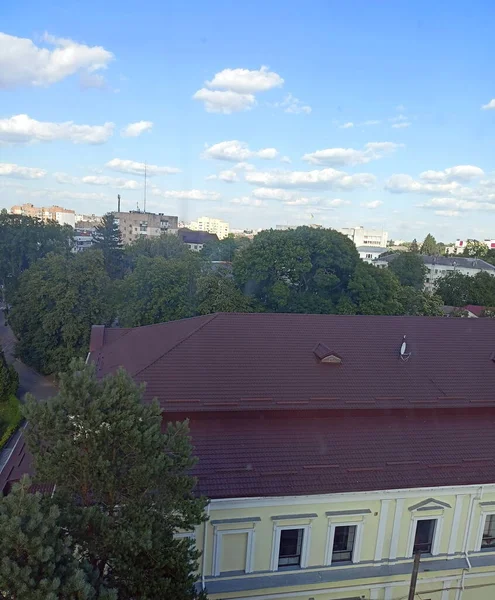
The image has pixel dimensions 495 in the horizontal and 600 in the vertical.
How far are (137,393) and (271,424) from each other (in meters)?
5.69

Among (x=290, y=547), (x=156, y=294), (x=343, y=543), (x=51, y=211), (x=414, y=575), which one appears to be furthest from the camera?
(x=51, y=211)

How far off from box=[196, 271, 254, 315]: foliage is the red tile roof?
16636mm

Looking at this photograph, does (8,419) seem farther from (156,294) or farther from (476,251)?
(476,251)

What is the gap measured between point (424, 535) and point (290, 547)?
3.69 m

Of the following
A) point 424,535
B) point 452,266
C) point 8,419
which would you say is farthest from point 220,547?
point 452,266

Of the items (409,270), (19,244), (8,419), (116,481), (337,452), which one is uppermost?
(409,270)

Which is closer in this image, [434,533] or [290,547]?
[290,547]

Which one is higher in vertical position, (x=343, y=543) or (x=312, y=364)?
(x=312, y=364)

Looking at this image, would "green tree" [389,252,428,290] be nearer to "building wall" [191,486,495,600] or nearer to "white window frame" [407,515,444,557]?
"building wall" [191,486,495,600]

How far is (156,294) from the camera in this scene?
2934 centimetres

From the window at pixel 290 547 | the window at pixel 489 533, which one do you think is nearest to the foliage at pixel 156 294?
the window at pixel 290 547

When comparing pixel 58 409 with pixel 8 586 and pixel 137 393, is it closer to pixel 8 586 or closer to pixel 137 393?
pixel 137 393

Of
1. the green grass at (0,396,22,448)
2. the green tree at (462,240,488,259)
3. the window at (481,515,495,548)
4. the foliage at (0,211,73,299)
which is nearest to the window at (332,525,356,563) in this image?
the window at (481,515,495,548)

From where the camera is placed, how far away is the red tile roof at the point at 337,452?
438 inches
